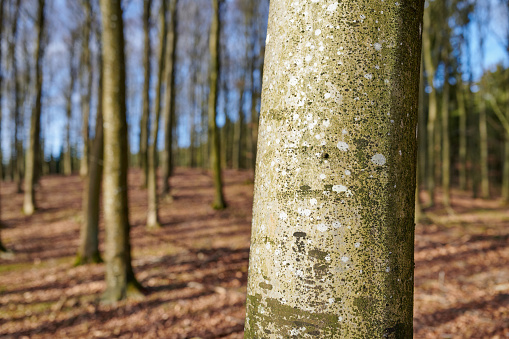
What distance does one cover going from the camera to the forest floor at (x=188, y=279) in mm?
4781

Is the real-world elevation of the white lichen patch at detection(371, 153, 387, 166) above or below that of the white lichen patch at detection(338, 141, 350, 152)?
below

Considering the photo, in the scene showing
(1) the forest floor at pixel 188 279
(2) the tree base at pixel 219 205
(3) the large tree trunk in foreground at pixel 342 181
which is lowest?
(1) the forest floor at pixel 188 279

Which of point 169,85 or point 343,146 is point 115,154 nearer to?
point 343,146

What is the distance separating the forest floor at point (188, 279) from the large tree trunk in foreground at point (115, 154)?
1.65ft

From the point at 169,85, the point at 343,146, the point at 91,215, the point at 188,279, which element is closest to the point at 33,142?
the point at 169,85

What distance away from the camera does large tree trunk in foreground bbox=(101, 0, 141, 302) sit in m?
5.43

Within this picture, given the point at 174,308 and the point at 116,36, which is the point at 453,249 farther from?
the point at 116,36

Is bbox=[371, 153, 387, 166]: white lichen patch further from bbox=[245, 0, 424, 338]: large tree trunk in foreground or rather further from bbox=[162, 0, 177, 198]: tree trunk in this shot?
bbox=[162, 0, 177, 198]: tree trunk

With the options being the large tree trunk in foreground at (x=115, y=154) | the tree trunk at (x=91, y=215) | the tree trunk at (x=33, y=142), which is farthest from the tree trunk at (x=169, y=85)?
the large tree trunk in foreground at (x=115, y=154)

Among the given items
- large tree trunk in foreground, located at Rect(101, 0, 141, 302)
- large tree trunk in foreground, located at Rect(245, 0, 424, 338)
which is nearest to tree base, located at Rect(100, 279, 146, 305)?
large tree trunk in foreground, located at Rect(101, 0, 141, 302)

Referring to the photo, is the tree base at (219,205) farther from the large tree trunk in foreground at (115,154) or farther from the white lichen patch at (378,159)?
the white lichen patch at (378,159)

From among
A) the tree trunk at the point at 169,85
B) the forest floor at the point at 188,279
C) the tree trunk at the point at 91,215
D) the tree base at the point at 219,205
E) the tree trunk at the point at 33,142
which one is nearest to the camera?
the forest floor at the point at 188,279

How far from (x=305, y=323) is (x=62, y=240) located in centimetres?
1033

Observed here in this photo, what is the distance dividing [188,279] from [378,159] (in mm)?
6316
